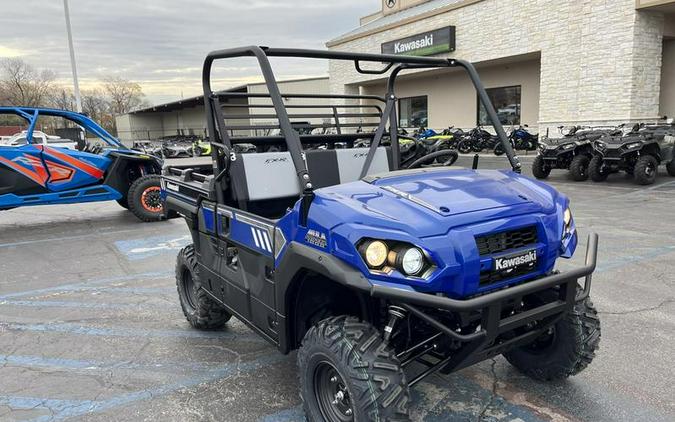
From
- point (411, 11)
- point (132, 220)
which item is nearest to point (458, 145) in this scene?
point (411, 11)

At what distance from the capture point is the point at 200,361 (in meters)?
3.54

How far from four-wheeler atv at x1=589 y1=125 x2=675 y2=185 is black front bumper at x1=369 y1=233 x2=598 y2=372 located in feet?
30.9

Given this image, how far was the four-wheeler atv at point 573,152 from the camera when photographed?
454 inches

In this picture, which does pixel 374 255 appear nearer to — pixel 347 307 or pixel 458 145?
pixel 347 307

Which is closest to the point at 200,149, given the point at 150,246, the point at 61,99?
the point at 150,246

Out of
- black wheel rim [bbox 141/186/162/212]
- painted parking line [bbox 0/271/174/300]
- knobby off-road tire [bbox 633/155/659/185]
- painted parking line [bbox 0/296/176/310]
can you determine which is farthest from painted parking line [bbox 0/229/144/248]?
knobby off-road tire [bbox 633/155/659/185]

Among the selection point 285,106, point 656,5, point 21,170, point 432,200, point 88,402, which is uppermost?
point 656,5

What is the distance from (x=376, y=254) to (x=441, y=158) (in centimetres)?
189

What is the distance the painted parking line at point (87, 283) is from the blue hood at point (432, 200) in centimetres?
385

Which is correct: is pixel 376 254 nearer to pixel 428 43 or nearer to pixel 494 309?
pixel 494 309

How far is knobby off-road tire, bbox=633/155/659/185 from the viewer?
1055 centimetres

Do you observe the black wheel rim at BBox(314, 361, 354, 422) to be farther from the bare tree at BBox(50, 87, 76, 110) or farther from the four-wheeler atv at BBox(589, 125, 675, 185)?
the bare tree at BBox(50, 87, 76, 110)

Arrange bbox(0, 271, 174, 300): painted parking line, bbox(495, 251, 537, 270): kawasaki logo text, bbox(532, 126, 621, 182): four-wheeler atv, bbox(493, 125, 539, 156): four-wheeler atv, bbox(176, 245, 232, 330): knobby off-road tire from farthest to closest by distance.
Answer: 1. bbox(493, 125, 539, 156): four-wheeler atv
2. bbox(532, 126, 621, 182): four-wheeler atv
3. bbox(0, 271, 174, 300): painted parking line
4. bbox(176, 245, 232, 330): knobby off-road tire
5. bbox(495, 251, 537, 270): kawasaki logo text

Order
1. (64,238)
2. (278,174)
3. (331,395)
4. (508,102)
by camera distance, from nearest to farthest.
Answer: (331,395)
(278,174)
(64,238)
(508,102)
